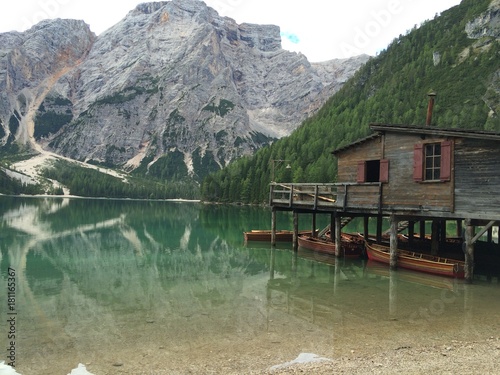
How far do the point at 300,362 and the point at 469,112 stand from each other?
137m

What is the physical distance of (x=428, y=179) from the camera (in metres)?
24.9

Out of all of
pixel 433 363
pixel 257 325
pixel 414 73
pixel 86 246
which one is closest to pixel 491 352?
pixel 433 363

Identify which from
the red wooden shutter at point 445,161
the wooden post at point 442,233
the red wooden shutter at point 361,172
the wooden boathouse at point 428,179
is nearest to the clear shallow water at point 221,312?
the wooden boathouse at point 428,179

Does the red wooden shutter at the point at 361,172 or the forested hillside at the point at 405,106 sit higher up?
the forested hillside at the point at 405,106

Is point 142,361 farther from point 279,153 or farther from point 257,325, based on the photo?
point 279,153

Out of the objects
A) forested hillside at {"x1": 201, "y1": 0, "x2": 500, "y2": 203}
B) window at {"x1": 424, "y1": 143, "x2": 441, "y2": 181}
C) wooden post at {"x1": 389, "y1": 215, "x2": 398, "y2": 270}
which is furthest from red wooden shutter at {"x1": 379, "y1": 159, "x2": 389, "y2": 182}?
forested hillside at {"x1": 201, "y1": 0, "x2": 500, "y2": 203}

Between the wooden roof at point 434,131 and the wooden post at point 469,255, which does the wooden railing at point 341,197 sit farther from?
the wooden post at point 469,255

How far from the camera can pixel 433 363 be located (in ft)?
37.1

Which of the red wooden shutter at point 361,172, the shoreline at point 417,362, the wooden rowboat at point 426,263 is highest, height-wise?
the red wooden shutter at point 361,172

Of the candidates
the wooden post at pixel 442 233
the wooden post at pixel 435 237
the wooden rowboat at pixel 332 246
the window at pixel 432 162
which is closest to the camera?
the window at pixel 432 162

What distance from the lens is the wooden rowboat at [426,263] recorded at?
24452 mm

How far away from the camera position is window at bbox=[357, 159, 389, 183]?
27.5 metres

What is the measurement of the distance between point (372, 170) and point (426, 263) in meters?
9.00

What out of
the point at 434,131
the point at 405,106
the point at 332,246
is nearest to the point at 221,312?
the point at 434,131
